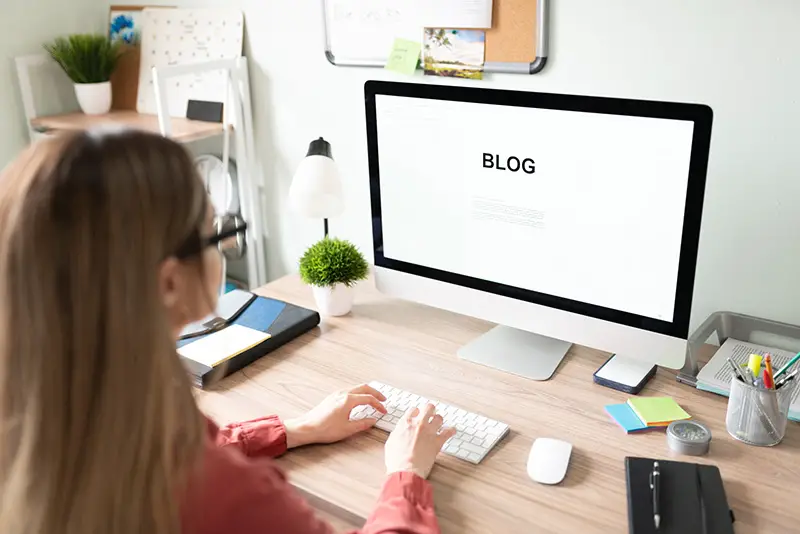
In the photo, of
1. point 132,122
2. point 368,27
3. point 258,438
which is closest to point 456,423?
point 258,438

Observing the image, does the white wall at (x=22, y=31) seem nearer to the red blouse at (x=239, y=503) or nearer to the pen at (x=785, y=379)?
the red blouse at (x=239, y=503)

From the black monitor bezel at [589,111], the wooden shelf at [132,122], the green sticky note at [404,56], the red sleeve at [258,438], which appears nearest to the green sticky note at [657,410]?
the black monitor bezel at [589,111]

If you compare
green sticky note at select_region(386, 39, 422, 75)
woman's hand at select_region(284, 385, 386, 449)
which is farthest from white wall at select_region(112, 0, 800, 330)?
woman's hand at select_region(284, 385, 386, 449)

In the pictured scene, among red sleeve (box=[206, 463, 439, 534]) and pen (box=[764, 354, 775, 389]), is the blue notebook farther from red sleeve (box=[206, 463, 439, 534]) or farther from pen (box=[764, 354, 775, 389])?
pen (box=[764, 354, 775, 389])

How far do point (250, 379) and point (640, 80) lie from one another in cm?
89

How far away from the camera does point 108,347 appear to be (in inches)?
26.1

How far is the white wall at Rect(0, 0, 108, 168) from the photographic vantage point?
220 centimetres

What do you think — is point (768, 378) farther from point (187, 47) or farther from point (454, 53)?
point (187, 47)

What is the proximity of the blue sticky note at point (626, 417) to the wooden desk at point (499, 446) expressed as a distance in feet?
0.04

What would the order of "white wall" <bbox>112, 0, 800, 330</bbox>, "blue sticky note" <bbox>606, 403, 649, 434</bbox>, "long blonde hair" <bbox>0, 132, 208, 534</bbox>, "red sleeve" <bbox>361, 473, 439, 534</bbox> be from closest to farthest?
"long blonde hair" <bbox>0, 132, 208, 534</bbox>
"red sleeve" <bbox>361, 473, 439, 534</bbox>
"blue sticky note" <bbox>606, 403, 649, 434</bbox>
"white wall" <bbox>112, 0, 800, 330</bbox>

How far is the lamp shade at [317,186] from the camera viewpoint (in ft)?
5.07

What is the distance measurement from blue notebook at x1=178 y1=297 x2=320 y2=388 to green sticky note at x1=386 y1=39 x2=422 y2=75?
59 cm

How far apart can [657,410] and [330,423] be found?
1.64 ft

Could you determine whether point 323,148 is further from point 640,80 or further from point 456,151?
point 640,80
